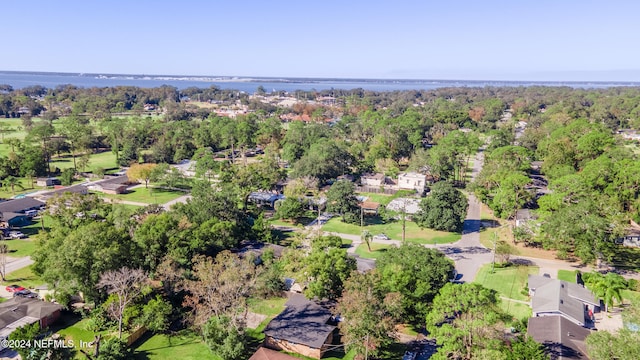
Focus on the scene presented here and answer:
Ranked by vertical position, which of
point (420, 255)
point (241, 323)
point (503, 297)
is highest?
point (420, 255)

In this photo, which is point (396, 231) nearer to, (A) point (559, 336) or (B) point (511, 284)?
(B) point (511, 284)

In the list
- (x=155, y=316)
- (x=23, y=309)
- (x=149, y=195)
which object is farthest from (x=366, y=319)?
(x=149, y=195)

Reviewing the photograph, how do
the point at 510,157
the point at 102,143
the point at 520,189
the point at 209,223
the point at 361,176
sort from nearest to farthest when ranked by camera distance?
the point at 209,223
the point at 520,189
the point at 510,157
the point at 361,176
the point at 102,143

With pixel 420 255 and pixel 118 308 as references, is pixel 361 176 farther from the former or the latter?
pixel 118 308

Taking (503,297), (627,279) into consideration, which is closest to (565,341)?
(503,297)

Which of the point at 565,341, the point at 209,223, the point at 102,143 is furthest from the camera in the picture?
the point at 102,143

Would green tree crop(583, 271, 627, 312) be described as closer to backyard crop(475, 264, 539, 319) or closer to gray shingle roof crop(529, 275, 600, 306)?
gray shingle roof crop(529, 275, 600, 306)

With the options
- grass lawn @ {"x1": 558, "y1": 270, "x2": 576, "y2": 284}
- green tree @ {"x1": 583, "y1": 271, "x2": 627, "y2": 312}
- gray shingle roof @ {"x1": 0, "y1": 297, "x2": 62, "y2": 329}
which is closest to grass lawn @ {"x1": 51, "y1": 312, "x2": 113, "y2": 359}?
gray shingle roof @ {"x1": 0, "y1": 297, "x2": 62, "y2": 329}
